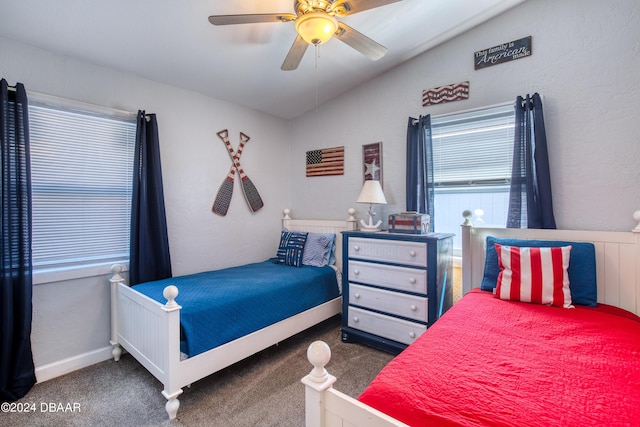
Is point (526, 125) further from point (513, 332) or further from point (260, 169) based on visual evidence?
point (260, 169)

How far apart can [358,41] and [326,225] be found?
196 cm

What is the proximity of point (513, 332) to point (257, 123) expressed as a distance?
3.03 meters

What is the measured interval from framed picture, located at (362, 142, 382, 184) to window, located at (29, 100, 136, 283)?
2.09m

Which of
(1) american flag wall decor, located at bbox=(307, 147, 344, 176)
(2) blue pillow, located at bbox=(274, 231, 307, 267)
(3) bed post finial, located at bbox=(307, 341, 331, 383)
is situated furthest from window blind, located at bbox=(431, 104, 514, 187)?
(3) bed post finial, located at bbox=(307, 341, 331, 383)

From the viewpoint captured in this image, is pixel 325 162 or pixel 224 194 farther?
pixel 325 162

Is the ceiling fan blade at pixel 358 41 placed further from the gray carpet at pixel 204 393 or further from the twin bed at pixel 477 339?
the gray carpet at pixel 204 393

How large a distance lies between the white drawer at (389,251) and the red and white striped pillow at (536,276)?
55cm

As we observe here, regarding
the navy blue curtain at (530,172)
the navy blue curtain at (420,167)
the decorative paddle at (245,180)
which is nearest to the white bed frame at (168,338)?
the navy blue curtain at (420,167)

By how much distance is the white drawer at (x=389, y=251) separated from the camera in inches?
89.0

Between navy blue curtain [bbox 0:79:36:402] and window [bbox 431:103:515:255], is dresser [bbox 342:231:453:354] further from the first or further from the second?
navy blue curtain [bbox 0:79:36:402]

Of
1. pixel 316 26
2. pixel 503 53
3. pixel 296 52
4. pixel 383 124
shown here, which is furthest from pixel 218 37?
pixel 503 53

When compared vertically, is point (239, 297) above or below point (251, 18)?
below

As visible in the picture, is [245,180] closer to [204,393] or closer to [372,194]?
[372,194]

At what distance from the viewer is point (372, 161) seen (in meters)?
3.07
